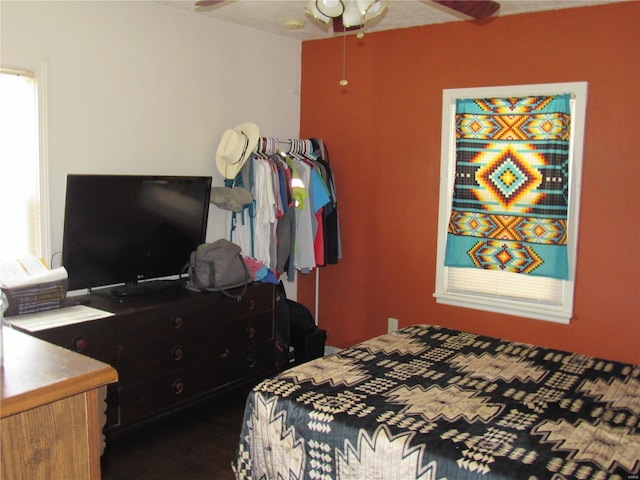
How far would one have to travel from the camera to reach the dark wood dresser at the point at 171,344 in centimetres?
303

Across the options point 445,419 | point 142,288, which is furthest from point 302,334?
point 445,419

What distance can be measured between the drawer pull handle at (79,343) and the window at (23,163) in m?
0.59

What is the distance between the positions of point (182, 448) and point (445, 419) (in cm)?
168

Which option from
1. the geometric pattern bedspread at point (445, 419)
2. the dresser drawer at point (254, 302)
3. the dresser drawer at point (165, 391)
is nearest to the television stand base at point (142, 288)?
the dresser drawer at point (254, 302)

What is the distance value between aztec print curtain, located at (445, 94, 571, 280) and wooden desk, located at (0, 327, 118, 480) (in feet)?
10.6

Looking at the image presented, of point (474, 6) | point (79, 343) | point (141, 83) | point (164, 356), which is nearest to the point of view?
point (474, 6)

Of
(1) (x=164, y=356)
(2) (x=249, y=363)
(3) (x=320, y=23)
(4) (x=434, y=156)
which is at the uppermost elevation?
(3) (x=320, y=23)

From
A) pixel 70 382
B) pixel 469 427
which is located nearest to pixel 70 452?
pixel 70 382

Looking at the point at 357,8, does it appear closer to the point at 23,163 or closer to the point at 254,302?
the point at 23,163

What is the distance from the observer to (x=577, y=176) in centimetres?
371

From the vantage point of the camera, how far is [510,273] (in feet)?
13.3

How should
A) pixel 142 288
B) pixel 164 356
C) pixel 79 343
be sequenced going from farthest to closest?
1. pixel 142 288
2. pixel 164 356
3. pixel 79 343

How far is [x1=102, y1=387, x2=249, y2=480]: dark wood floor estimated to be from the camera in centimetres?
299

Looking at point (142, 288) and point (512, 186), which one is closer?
point (142, 288)
